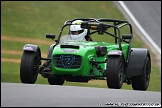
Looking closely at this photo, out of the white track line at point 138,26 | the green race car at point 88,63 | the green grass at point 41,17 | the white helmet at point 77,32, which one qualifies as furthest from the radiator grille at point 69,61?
the white track line at point 138,26

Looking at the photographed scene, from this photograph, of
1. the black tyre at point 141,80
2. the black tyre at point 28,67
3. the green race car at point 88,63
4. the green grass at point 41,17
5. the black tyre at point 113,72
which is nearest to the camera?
the black tyre at point 113,72

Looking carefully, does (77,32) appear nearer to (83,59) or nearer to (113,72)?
(83,59)

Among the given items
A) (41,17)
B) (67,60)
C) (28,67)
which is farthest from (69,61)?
(41,17)

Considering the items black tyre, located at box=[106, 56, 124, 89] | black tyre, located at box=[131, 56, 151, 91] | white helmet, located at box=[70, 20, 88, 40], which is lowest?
black tyre, located at box=[131, 56, 151, 91]

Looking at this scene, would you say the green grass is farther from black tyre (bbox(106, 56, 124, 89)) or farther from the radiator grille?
black tyre (bbox(106, 56, 124, 89))

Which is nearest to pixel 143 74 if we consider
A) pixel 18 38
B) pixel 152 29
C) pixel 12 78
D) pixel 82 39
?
pixel 82 39

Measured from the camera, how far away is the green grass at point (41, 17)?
1057 inches

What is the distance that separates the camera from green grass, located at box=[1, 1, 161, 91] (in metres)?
26.9

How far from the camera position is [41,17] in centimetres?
3506

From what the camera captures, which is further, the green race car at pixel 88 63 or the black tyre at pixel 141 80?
the black tyre at pixel 141 80

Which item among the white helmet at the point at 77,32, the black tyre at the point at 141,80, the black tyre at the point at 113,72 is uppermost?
the white helmet at the point at 77,32

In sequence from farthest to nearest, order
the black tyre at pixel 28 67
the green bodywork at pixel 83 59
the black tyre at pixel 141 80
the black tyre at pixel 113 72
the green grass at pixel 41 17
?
the green grass at pixel 41 17
the black tyre at pixel 141 80
the black tyre at pixel 28 67
the green bodywork at pixel 83 59
the black tyre at pixel 113 72

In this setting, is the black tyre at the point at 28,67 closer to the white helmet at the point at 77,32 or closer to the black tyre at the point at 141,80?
the white helmet at the point at 77,32

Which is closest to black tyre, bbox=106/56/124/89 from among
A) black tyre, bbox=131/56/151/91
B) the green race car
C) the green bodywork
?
the green race car
